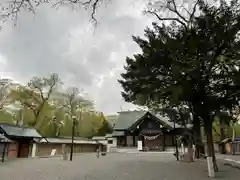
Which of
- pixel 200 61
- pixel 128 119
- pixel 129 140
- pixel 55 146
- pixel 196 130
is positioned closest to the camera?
pixel 200 61

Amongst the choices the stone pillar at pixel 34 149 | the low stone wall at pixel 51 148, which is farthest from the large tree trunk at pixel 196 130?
the stone pillar at pixel 34 149

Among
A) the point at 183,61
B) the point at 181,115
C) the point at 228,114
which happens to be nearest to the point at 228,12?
the point at 183,61

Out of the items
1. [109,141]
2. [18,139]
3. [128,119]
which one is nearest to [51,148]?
[18,139]

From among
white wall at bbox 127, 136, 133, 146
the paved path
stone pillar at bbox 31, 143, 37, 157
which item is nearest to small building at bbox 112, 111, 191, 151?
white wall at bbox 127, 136, 133, 146

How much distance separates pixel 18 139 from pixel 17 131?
98 centimetres

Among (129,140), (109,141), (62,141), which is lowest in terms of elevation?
(62,141)

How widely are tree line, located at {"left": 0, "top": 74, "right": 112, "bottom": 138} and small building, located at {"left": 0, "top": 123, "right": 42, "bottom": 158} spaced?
20.4 feet

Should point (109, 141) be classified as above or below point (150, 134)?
below

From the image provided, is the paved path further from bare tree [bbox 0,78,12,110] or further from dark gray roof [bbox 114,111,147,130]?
dark gray roof [bbox 114,111,147,130]

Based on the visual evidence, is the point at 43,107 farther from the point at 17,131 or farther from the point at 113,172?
the point at 113,172

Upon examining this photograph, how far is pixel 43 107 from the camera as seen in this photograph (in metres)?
44.8

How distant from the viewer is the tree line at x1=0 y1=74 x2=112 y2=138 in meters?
40.0

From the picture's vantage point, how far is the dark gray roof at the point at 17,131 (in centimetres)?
3006

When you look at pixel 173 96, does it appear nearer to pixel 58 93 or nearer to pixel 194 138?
pixel 194 138
